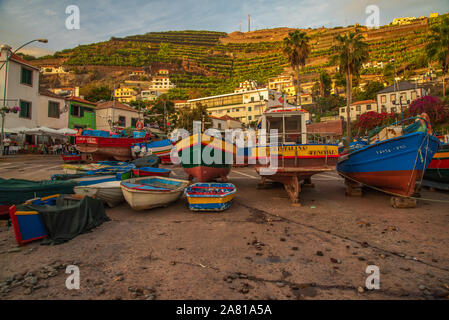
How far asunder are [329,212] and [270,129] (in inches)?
167

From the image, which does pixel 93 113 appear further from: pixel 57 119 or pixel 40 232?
pixel 40 232

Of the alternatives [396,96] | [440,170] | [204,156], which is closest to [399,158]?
[440,170]

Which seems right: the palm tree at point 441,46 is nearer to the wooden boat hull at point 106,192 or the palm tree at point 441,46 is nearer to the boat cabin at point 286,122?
the boat cabin at point 286,122

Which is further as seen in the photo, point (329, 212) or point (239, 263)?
point (329, 212)

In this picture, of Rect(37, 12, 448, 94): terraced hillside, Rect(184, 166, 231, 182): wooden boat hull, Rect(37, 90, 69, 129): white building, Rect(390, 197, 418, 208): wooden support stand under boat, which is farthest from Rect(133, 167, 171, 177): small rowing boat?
Rect(37, 12, 448, 94): terraced hillside

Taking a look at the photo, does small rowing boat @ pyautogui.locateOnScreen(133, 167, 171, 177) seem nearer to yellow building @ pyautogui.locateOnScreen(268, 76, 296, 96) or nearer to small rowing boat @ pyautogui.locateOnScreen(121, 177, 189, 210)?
small rowing boat @ pyautogui.locateOnScreen(121, 177, 189, 210)

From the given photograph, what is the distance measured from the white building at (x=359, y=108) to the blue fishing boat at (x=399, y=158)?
4643 centimetres

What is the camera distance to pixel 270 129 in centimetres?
1004

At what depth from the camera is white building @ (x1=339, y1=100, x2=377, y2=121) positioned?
159 feet

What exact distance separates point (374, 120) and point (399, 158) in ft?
116

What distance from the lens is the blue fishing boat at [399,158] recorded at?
23.9ft

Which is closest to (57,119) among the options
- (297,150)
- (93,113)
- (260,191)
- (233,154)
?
(93,113)

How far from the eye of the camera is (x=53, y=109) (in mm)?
29547

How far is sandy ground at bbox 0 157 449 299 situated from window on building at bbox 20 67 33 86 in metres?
27.3
